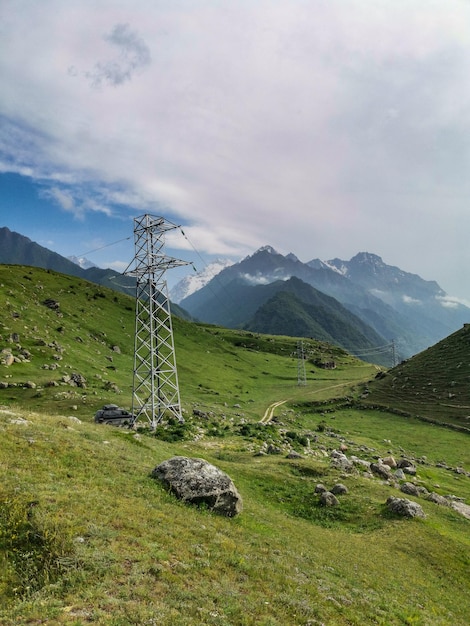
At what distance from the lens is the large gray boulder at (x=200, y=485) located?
19.9m

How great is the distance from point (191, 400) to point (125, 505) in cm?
5934

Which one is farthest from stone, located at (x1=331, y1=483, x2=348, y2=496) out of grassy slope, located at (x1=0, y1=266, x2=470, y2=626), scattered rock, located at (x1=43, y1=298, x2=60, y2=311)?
scattered rock, located at (x1=43, y1=298, x2=60, y2=311)

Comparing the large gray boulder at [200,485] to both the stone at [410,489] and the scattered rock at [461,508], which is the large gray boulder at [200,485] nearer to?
the stone at [410,489]

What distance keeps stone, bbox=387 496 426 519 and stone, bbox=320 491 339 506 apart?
4.38 m

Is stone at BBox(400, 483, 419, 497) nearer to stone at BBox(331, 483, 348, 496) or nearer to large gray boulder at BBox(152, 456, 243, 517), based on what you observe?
stone at BBox(331, 483, 348, 496)

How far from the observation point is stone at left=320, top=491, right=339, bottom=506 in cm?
2862

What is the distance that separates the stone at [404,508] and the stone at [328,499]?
438 cm

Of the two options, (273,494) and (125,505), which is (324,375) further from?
(125,505)

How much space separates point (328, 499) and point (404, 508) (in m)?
5.96

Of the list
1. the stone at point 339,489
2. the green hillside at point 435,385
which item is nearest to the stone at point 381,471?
the stone at point 339,489

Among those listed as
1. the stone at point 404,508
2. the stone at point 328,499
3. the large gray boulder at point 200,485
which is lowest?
the stone at point 328,499

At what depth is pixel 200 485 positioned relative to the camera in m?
20.2

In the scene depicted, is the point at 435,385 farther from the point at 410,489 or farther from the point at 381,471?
the point at 410,489

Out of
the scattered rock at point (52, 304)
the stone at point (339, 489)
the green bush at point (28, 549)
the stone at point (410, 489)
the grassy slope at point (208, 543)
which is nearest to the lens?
the green bush at point (28, 549)
